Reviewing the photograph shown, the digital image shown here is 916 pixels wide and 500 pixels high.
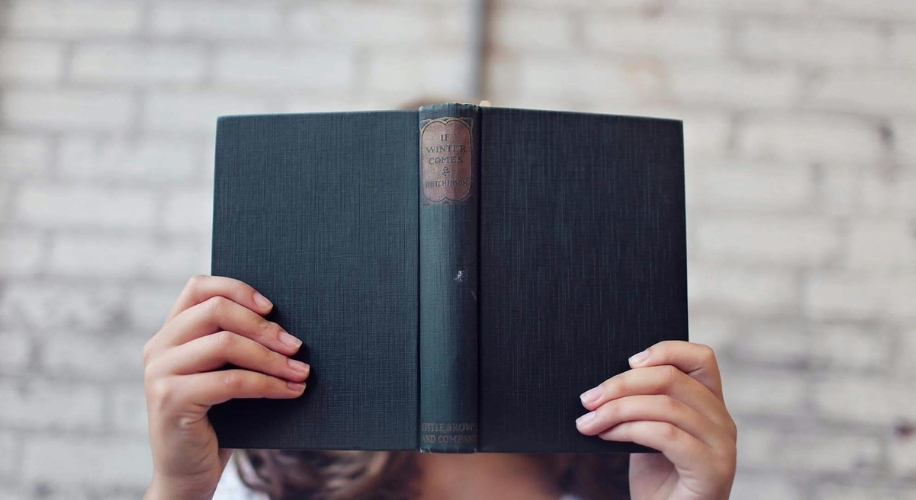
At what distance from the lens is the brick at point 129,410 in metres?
1.19

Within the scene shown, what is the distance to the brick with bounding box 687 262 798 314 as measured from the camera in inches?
47.4

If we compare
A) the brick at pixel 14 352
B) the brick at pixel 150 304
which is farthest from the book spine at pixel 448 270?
the brick at pixel 14 352

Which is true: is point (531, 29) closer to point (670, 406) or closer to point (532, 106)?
point (532, 106)

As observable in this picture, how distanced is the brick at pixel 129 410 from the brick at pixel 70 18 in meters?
0.71

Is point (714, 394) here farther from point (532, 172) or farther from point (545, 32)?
point (545, 32)

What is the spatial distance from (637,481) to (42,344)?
43.8 inches

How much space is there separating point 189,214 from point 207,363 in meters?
0.58

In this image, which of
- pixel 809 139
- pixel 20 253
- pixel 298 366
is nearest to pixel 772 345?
pixel 809 139

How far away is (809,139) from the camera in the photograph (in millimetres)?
A: 1236

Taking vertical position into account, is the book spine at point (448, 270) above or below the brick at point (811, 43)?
below

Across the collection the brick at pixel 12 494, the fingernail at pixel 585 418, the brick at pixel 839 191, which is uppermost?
the brick at pixel 839 191

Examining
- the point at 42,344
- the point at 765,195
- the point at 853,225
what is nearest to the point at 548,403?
the point at 765,195

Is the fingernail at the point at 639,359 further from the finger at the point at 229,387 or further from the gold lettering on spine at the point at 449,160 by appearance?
the finger at the point at 229,387

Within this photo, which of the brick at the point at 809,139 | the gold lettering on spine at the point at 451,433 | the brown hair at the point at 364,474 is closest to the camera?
the gold lettering on spine at the point at 451,433
